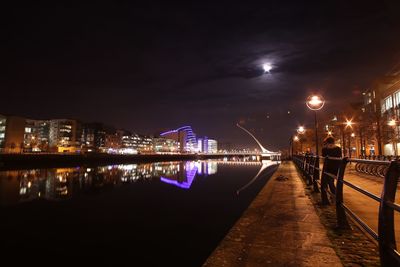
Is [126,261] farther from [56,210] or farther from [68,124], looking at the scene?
[68,124]

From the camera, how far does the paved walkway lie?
4320 mm

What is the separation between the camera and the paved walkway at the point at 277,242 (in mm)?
4320

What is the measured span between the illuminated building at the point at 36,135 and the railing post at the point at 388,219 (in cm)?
14092

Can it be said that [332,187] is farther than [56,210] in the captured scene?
No

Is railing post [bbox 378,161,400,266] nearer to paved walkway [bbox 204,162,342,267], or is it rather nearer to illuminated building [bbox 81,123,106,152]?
paved walkway [bbox 204,162,342,267]

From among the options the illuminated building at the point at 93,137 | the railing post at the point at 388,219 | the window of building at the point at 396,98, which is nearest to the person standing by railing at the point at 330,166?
the railing post at the point at 388,219

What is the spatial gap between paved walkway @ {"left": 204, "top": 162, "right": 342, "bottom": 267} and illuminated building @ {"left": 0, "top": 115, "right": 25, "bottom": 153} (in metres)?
127

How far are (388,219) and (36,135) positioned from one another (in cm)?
16022

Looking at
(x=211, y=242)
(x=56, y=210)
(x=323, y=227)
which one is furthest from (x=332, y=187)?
(x=56, y=210)

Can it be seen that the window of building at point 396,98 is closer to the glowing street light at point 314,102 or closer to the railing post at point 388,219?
the glowing street light at point 314,102

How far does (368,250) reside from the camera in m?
4.50

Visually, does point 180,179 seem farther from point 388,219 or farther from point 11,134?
point 11,134

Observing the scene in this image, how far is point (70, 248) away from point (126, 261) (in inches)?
96.9

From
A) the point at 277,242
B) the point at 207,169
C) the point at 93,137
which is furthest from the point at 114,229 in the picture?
the point at 93,137
